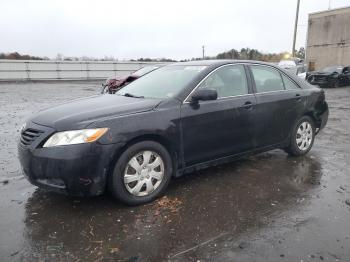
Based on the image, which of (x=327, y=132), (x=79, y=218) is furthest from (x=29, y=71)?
(x=79, y=218)

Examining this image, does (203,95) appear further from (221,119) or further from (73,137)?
(73,137)

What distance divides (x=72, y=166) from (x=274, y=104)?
10.2ft

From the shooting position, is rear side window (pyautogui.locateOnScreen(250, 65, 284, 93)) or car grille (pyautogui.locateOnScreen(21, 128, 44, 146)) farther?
rear side window (pyautogui.locateOnScreen(250, 65, 284, 93))

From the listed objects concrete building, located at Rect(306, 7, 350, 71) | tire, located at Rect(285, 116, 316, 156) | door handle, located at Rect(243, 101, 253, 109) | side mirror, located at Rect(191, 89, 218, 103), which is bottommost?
tire, located at Rect(285, 116, 316, 156)

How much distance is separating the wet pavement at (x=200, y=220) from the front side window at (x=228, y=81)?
116 centimetres

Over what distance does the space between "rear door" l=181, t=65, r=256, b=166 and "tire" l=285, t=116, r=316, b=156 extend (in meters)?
1.06

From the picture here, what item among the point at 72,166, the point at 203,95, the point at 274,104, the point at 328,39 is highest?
the point at 328,39

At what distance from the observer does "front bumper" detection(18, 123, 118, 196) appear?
3.60 metres

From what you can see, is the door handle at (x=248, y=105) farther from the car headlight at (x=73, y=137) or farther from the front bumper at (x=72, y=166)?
the car headlight at (x=73, y=137)

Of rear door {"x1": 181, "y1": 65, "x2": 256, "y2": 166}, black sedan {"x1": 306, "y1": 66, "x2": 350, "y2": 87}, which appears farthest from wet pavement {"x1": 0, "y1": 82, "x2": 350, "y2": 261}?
black sedan {"x1": 306, "y1": 66, "x2": 350, "y2": 87}

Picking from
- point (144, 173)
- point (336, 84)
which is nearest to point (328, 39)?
point (336, 84)

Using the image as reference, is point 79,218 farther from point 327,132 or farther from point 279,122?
point 327,132

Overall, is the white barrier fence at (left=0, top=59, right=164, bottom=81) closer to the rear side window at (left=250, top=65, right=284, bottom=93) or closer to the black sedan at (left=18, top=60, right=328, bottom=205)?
the rear side window at (left=250, top=65, right=284, bottom=93)

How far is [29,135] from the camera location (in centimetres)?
390
